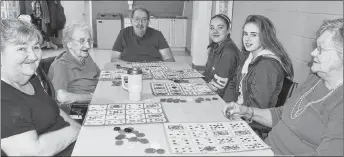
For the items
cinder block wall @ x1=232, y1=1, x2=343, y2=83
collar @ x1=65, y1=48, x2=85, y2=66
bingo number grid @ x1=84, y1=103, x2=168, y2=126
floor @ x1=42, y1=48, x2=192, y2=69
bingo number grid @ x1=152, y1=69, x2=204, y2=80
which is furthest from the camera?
floor @ x1=42, y1=48, x2=192, y2=69

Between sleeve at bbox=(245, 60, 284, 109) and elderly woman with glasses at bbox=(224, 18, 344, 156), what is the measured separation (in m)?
0.37

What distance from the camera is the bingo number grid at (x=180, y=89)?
2041 millimetres

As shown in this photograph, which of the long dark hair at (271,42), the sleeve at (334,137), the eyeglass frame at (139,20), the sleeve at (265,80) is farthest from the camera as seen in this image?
the eyeglass frame at (139,20)

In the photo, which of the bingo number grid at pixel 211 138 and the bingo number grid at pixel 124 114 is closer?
the bingo number grid at pixel 211 138

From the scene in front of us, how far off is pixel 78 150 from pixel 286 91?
1313 mm

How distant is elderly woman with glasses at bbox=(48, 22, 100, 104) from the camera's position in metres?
2.19

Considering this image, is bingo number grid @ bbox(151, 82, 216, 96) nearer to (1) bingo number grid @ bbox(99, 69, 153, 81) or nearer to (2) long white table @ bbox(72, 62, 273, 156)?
(2) long white table @ bbox(72, 62, 273, 156)

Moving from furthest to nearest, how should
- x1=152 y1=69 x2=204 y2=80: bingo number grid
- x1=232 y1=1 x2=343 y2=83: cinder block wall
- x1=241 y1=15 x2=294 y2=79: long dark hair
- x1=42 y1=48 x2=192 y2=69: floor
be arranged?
x1=42 y1=48 x2=192 y2=69: floor < x1=232 y1=1 x2=343 y2=83: cinder block wall < x1=152 y1=69 x2=204 y2=80: bingo number grid < x1=241 y1=15 x2=294 y2=79: long dark hair

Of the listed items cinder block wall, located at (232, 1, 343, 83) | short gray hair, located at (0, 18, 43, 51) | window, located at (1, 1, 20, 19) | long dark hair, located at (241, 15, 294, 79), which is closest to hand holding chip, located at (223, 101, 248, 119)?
long dark hair, located at (241, 15, 294, 79)

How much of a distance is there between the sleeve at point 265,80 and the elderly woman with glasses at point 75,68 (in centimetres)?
111

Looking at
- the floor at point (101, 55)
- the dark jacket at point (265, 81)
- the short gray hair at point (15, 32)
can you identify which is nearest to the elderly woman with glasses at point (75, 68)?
the short gray hair at point (15, 32)

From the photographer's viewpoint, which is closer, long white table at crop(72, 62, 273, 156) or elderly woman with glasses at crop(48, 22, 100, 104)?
long white table at crop(72, 62, 273, 156)

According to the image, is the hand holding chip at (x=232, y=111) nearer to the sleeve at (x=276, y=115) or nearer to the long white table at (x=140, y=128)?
the long white table at (x=140, y=128)

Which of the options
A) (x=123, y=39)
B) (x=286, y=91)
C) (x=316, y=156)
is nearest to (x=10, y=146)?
(x=316, y=156)
